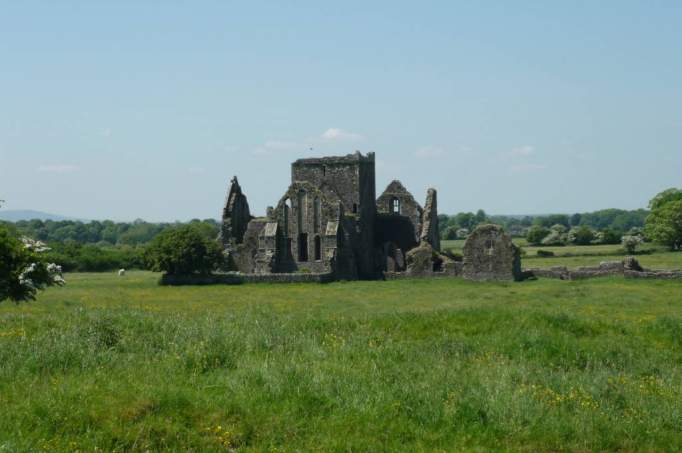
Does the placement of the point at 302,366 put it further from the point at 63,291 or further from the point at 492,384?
the point at 63,291

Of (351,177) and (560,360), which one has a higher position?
(351,177)

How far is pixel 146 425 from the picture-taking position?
1059 centimetres

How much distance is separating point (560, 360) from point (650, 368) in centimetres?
168

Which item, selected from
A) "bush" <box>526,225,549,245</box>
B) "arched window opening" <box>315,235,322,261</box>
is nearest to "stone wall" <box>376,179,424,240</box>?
"arched window opening" <box>315,235,322,261</box>

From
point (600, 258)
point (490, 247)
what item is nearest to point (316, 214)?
point (490, 247)

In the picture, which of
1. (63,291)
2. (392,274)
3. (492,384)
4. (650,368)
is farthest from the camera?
(392,274)

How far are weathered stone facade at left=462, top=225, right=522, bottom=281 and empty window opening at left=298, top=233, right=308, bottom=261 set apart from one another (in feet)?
38.9

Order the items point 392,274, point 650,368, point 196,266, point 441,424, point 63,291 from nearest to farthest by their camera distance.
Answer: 1. point 441,424
2. point 650,368
3. point 63,291
4. point 196,266
5. point 392,274

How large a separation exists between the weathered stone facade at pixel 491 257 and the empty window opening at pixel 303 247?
467 inches

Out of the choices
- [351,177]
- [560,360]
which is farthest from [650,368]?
[351,177]

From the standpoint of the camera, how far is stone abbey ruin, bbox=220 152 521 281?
5341cm

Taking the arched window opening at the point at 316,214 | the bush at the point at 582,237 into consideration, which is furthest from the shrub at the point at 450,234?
the arched window opening at the point at 316,214

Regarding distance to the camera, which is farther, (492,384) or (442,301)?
(442,301)

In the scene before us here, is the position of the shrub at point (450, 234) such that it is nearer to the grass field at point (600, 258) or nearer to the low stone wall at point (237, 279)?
the grass field at point (600, 258)
